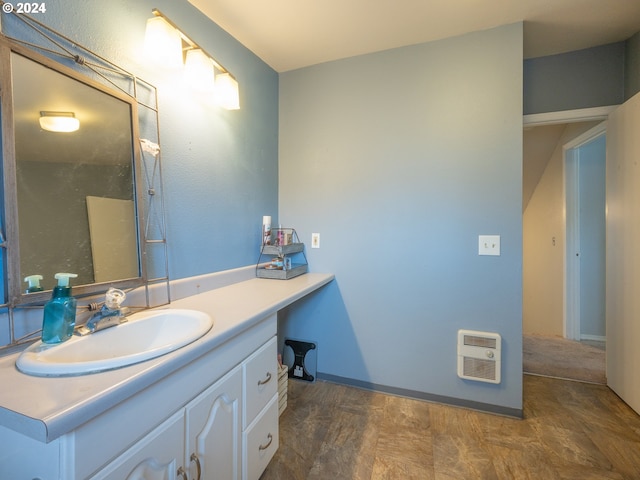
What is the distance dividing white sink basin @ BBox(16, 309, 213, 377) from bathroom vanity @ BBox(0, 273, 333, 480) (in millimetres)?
20

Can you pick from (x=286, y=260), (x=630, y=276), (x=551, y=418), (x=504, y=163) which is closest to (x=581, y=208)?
(x=630, y=276)

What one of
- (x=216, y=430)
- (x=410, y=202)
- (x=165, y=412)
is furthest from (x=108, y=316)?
(x=410, y=202)

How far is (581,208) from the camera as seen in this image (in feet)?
8.98

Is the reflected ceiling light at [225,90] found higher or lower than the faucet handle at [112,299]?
higher

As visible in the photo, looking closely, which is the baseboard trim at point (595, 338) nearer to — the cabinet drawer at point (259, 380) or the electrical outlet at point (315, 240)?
the electrical outlet at point (315, 240)

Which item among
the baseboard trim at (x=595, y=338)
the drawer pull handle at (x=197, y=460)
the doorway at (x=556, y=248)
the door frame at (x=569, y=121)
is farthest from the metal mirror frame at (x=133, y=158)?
the baseboard trim at (x=595, y=338)

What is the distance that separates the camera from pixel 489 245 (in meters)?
1.67

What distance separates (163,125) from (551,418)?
261 cm

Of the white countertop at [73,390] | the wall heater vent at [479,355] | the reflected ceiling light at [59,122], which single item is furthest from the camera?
the wall heater vent at [479,355]

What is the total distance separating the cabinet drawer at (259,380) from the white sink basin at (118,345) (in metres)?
0.29

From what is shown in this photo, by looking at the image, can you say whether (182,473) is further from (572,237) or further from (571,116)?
(572,237)

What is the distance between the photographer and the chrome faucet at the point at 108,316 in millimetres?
850

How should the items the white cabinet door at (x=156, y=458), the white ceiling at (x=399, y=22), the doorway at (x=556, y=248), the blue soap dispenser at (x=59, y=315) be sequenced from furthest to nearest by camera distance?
the doorway at (x=556, y=248) < the white ceiling at (x=399, y=22) < the blue soap dispenser at (x=59, y=315) < the white cabinet door at (x=156, y=458)

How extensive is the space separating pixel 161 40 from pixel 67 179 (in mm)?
687
